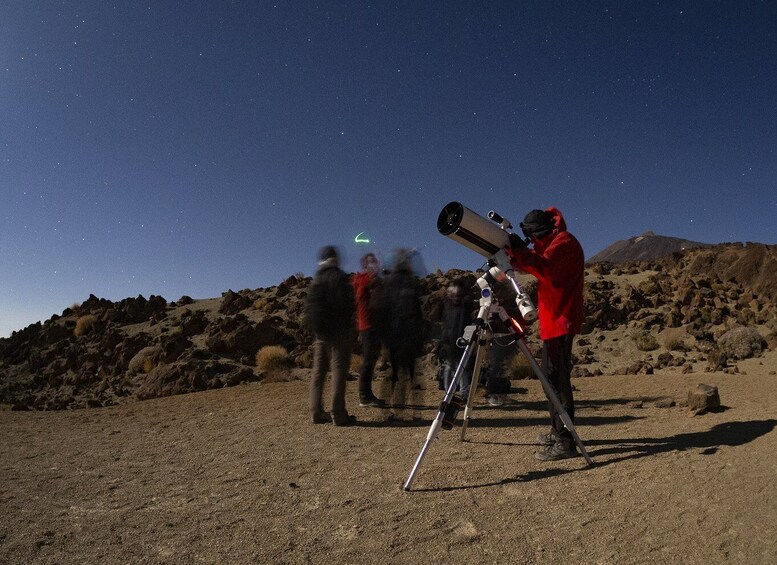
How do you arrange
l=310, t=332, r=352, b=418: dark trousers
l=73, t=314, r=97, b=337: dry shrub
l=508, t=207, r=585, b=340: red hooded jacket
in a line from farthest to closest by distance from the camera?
l=73, t=314, r=97, b=337: dry shrub, l=310, t=332, r=352, b=418: dark trousers, l=508, t=207, r=585, b=340: red hooded jacket

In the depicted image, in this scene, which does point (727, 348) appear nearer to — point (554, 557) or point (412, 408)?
point (412, 408)

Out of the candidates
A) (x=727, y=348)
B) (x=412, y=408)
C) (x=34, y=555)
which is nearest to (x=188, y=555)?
(x=34, y=555)

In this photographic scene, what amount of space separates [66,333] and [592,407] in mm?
24723

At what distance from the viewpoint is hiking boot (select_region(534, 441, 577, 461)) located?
4.37m

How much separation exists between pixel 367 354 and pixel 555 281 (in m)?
3.04

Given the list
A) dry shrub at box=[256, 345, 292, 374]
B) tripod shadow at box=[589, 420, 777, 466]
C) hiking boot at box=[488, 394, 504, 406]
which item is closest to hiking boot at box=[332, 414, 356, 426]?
hiking boot at box=[488, 394, 504, 406]

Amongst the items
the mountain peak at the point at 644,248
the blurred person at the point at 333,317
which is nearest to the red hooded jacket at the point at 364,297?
the blurred person at the point at 333,317

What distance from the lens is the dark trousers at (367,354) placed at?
21.5 ft

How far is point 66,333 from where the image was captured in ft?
81.2

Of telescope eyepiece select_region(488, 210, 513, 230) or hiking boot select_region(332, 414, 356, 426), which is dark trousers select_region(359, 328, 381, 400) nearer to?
hiking boot select_region(332, 414, 356, 426)

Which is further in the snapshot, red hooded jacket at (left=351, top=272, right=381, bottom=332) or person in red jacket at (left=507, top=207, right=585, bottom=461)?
red hooded jacket at (left=351, top=272, right=381, bottom=332)

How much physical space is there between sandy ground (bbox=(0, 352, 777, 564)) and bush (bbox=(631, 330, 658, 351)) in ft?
32.8

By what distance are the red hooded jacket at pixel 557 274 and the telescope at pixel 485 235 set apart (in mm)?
104

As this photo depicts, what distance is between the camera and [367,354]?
6613 millimetres
